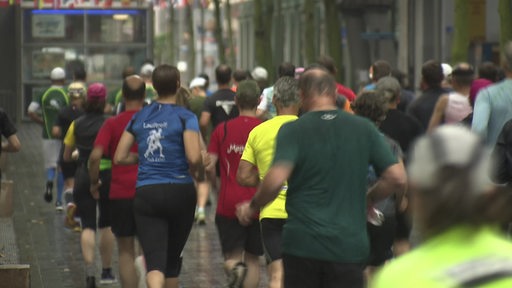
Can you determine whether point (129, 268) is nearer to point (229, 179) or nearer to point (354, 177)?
point (229, 179)

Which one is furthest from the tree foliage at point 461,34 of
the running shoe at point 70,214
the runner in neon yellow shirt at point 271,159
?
the runner in neon yellow shirt at point 271,159

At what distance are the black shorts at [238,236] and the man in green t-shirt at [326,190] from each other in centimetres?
300

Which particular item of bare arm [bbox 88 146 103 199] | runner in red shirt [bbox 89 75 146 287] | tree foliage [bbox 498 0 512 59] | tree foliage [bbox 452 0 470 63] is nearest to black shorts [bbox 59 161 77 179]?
tree foliage [bbox 498 0 512 59]

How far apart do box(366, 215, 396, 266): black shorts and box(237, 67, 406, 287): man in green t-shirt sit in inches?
99.6

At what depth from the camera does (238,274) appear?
31.4ft

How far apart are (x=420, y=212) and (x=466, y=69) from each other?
10.6 m

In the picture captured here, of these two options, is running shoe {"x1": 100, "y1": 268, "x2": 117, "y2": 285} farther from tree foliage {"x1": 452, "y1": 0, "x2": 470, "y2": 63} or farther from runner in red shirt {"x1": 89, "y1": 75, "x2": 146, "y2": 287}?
tree foliage {"x1": 452, "y1": 0, "x2": 470, "y2": 63}

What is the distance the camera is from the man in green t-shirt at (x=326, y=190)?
6.43 m

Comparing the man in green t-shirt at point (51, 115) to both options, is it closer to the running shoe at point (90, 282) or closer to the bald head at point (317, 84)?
the running shoe at point (90, 282)

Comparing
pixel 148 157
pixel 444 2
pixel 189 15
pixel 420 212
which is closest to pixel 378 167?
pixel 148 157

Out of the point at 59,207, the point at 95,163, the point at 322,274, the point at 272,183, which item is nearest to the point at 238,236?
the point at 95,163

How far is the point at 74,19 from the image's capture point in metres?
41.8

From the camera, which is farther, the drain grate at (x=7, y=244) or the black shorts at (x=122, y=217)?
the drain grate at (x=7, y=244)

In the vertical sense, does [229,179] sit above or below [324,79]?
below
